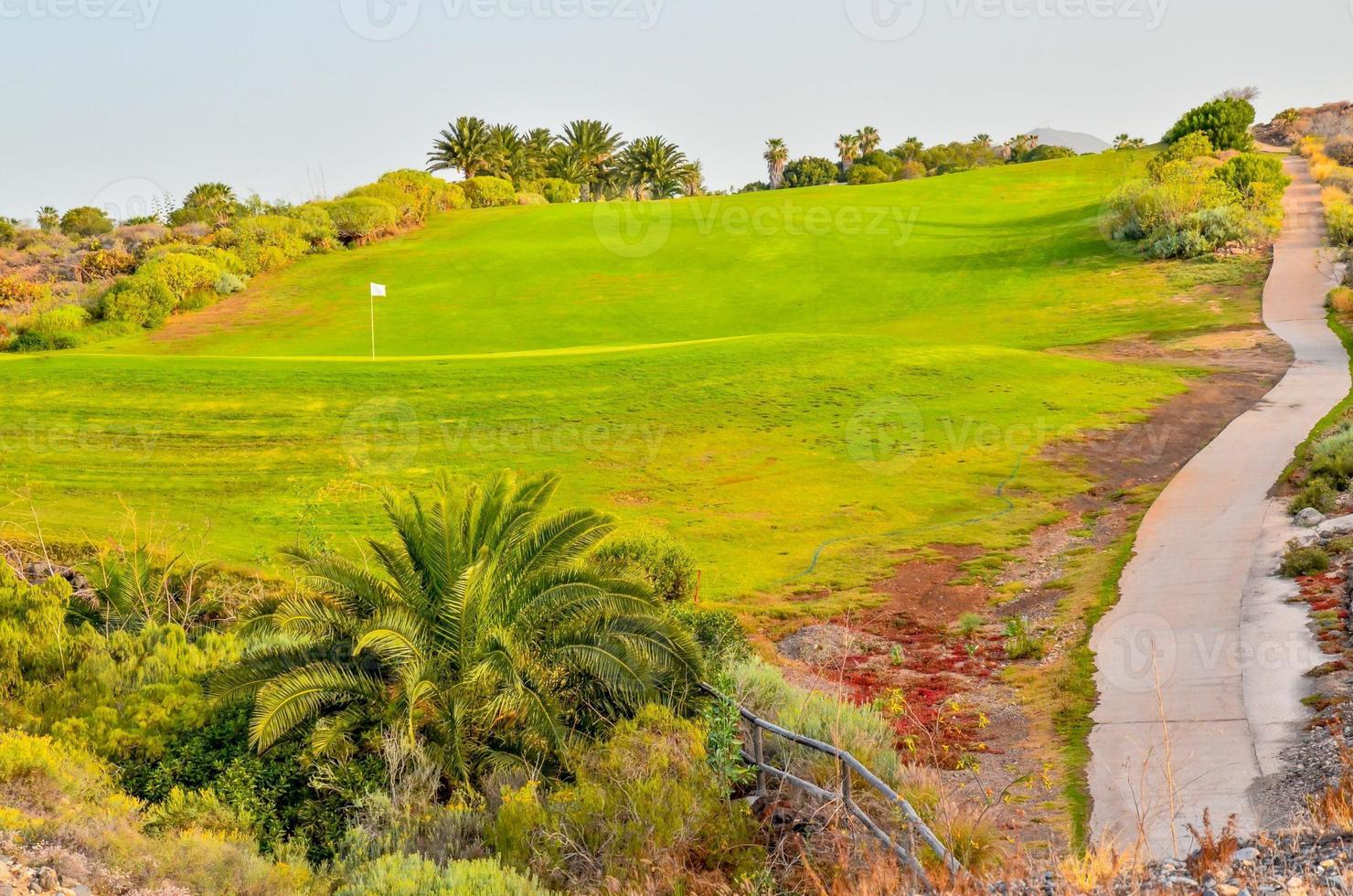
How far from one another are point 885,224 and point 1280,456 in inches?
1593

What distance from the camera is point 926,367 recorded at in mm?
29906

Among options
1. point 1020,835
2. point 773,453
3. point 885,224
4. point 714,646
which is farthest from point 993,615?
point 885,224

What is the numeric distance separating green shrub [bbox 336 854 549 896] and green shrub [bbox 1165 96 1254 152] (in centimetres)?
6636

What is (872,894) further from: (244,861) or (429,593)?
(429,593)

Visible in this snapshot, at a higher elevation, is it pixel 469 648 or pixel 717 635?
pixel 469 648

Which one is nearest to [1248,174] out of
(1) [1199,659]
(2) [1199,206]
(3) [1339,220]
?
(2) [1199,206]

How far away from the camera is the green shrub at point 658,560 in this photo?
50.5ft

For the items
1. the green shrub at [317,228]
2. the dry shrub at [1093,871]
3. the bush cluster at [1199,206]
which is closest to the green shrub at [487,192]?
the green shrub at [317,228]

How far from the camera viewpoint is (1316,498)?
1698 cm

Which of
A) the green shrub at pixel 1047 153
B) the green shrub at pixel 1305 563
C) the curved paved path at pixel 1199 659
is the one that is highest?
the green shrub at pixel 1047 153

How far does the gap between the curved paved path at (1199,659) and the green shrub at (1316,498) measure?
11.6 inches

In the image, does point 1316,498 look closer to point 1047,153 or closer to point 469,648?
point 469,648

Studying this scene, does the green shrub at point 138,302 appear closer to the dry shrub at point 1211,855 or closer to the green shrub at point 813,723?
the green shrub at point 813,723

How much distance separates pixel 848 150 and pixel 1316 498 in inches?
3727
